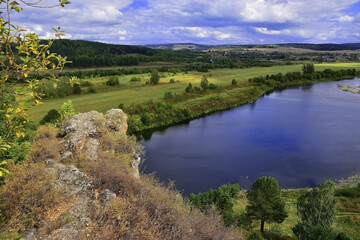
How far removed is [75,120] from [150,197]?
27.5 ft

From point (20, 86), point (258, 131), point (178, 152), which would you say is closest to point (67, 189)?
point (20, 86)

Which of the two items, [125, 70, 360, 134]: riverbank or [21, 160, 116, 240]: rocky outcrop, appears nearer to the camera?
[21, 160, 116, 240]: rocky outcrop

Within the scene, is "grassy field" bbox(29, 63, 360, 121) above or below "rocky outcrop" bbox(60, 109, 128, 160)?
below

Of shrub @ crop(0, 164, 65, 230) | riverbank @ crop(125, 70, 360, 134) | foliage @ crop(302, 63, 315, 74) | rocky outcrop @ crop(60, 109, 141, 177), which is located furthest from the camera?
foliage @ crop(302, 63, 315, 74)

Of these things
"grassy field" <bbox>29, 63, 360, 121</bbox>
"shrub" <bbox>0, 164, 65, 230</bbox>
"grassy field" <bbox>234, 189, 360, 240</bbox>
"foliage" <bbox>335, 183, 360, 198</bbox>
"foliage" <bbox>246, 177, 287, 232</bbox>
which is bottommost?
"grassy field" <bbox>234, 189, 360, 240</bbox>

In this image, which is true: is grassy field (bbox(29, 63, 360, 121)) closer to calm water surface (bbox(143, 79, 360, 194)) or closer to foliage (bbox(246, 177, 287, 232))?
calm water surface (bbox(143, 79, 360, 194))

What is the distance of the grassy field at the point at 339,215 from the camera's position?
16.8 metres

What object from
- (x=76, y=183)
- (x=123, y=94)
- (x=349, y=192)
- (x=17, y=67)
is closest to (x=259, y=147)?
(x=349, y=192)

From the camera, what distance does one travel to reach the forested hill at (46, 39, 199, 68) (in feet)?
336

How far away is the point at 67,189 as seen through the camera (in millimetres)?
8109

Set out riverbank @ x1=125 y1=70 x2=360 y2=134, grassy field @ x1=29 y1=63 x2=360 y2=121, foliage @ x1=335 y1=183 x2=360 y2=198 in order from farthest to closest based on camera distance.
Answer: grassy field @ x1=29 y1=63 x2=360 y2=121 < riverbank @ x1=125 y1=70 x2=360 y2=134 < foliage @ x1=335 y1=183 x2=360 y2=198

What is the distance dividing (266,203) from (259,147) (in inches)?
688

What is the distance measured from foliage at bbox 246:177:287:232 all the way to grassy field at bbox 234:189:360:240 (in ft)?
5.90

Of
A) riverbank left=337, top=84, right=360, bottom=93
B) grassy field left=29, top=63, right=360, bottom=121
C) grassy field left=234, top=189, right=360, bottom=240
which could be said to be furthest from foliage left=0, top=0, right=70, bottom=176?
riverbank left=337, top=84, right=360, bottom=93
